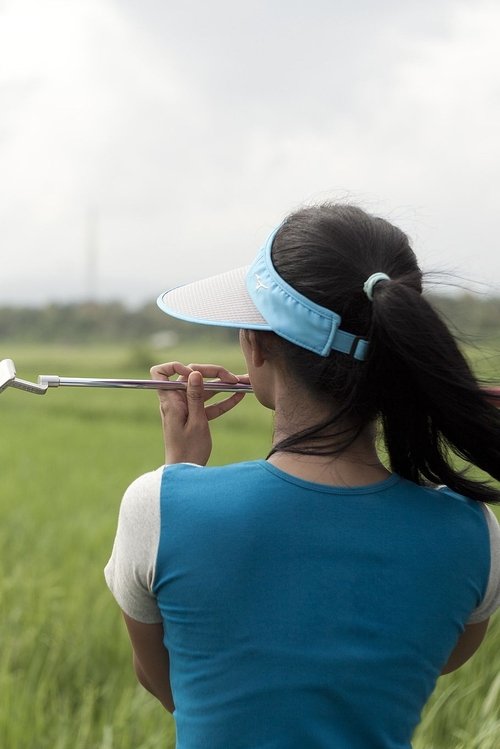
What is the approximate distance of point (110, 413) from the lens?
31.5 ft

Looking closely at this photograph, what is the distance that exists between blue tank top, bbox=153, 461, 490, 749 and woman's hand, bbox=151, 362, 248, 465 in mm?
192

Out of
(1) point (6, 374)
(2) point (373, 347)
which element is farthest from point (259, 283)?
(1) point (6, 374)

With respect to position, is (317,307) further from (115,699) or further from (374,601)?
(115,699)

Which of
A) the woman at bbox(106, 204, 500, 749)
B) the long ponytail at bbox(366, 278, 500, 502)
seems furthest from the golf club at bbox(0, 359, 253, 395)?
the long ponytail at bbox(366, 278, 500, 502)

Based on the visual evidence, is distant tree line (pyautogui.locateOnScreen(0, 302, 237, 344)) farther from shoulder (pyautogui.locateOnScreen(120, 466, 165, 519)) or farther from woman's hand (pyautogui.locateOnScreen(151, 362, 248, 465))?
shoulder (pyautogui.locateOnScreen(120, 466, 165, 519))

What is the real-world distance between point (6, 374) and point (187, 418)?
23cm

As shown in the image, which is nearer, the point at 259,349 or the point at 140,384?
the point at 259,349

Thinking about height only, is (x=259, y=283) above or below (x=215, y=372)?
above

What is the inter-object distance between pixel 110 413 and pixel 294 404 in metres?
8.71

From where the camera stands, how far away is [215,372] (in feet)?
3.98

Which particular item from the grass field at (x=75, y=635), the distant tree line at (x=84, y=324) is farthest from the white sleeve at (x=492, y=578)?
the distant tree line at (x=84, y=324)

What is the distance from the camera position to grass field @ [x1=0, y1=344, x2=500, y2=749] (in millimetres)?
2229

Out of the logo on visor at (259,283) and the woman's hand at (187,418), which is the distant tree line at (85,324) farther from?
the logo on visor at (259,283)

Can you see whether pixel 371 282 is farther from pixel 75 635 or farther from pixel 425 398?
pixel 75 635
